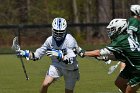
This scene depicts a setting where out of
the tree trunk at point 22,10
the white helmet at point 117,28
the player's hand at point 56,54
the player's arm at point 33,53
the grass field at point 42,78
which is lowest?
the tree trunk at point 22,10

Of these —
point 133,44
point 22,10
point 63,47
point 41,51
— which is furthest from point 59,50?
point 22,10

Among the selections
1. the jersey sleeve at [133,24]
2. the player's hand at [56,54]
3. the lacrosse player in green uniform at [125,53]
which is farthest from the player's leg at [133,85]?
the player's hand at [56,54]

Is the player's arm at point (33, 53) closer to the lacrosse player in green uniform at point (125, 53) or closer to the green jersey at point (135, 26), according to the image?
the lacrosse player in green uniform at point (125, 53)

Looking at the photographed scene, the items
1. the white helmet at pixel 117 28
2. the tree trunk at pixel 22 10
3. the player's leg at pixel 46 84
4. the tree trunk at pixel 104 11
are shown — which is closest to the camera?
the white helmet at pixel 117 28

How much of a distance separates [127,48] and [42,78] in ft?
23.5

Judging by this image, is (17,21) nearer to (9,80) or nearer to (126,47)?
(9,80)

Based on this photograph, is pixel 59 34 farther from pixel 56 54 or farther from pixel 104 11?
pixel 104 11

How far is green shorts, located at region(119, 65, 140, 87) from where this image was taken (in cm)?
803

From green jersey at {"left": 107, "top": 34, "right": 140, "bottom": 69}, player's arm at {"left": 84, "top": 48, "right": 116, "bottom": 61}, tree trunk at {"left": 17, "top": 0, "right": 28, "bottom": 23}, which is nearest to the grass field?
player's arm at {"left": 84, "top": 48, "right": 116, "bottom": 61}

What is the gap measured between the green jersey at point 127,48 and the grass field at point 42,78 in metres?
4.18

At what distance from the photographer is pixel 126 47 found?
26.5 ft

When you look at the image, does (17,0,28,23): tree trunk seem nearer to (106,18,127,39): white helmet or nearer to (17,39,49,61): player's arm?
(17,39,49,61): player's arm

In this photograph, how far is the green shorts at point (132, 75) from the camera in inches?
316

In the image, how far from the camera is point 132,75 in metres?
8.27
